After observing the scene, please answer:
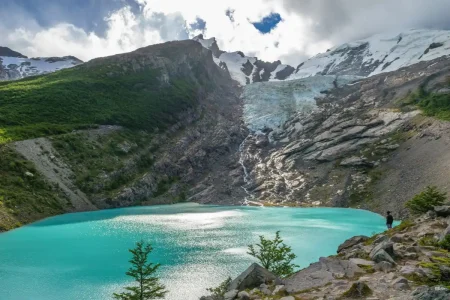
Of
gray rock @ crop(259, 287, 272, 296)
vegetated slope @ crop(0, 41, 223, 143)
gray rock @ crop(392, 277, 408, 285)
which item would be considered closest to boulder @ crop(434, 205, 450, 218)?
gray rock @ crop(392, 277, 408, 285)

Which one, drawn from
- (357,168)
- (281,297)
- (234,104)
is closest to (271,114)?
(234,104)

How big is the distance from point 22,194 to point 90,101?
6743 cm

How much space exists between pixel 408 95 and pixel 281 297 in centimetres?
13857

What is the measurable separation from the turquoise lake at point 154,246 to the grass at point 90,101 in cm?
4416

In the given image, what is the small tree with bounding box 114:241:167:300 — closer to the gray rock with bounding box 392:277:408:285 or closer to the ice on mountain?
the gray rock with bounding box 392:277:408:285

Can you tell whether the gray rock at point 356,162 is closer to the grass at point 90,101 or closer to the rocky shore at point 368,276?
the grass at point 90,101

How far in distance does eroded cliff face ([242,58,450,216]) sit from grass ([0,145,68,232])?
5695 cm

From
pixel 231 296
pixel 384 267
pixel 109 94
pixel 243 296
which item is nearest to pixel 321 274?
pixel 384 267

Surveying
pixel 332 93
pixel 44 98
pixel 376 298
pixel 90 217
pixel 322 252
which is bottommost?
pixel 376 298

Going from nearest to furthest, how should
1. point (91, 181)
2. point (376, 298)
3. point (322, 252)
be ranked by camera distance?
point (376, 298) → point (322, 252) → point (91, 181)

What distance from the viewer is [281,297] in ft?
48.2

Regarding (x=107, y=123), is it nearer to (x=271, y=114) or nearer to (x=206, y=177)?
(x=206, y=177)

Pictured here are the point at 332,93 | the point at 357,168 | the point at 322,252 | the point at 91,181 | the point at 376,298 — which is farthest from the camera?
the point at 332,93

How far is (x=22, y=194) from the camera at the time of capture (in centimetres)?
7019
